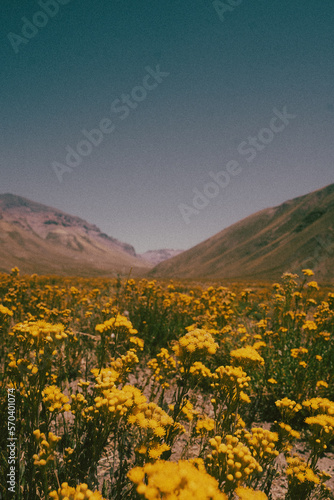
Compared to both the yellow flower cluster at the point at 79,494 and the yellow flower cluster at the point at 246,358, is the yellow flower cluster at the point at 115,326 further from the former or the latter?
the yellow flower cluster at the point at 79,494

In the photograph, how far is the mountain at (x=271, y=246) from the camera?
252ft

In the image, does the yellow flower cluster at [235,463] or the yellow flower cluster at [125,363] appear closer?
the yellow flower cluster at [235,463]

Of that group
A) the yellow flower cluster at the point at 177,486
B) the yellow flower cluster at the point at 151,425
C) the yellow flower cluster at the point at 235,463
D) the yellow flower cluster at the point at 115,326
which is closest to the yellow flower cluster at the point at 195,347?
the yellow flower cluster at the point at 151,425

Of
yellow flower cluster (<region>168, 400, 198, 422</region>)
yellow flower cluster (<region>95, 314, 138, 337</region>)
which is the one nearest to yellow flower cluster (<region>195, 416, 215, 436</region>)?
yellow flower cluster (<region>168, 400, 198, 422</region>)

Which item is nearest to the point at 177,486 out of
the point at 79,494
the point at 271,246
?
the point at 79,494

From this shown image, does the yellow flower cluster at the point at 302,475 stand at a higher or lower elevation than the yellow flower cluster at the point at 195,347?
lower

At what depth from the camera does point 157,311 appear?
27.3 feet

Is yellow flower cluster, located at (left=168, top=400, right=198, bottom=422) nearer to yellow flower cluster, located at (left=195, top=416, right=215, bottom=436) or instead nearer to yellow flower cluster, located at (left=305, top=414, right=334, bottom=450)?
yellow flower cluster, located at (left=195, top=416, right=215, bottom=436)

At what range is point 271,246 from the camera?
351 feet

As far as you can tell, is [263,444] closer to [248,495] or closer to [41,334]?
→ [248,495]

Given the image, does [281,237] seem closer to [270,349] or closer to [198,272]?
[198,272]

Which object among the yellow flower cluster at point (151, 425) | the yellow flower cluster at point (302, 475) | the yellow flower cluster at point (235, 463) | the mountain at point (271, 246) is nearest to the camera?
the yellow flower cluster at point (235, 463)

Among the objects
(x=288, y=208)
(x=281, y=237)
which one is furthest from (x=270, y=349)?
(x=288, y=208)

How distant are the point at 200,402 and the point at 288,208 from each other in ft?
497
